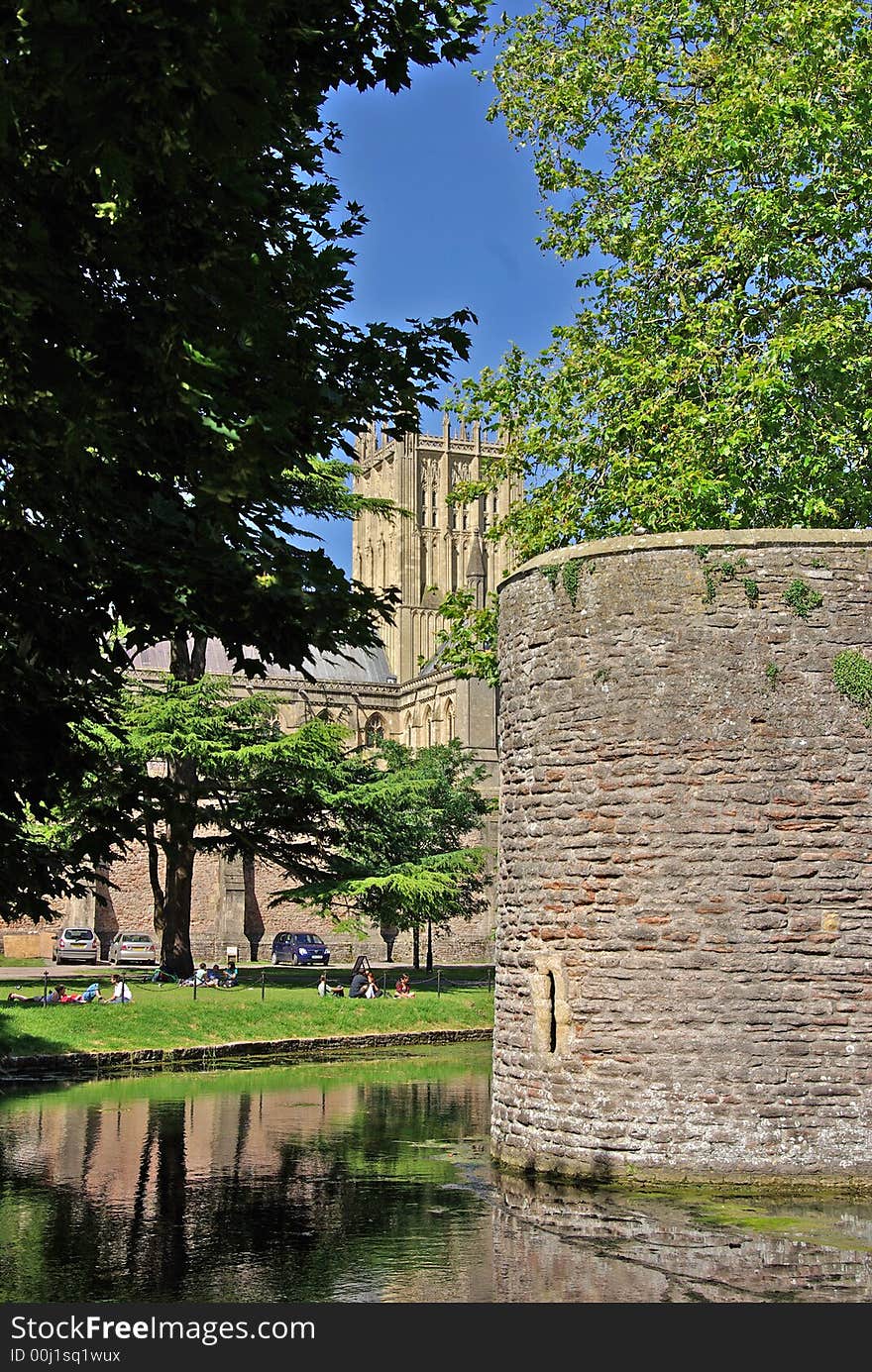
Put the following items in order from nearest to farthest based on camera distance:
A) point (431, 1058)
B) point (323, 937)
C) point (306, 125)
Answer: point (306, 125)
point (431, 1058)
point (323, 937)

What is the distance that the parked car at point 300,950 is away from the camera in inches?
2176

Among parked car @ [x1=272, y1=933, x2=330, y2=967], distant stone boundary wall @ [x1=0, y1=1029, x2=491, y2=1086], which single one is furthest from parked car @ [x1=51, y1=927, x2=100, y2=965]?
distant stone boundary wall @ [x1=0, y1=1029, x2=491, y2=1086]

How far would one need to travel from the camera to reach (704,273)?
2191 centimetres

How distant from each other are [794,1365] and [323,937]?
54.5 meters

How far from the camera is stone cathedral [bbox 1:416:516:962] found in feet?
195

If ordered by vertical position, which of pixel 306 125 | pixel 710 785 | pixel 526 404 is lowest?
pixel 710 785

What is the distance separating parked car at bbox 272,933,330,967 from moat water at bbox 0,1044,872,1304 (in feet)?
124

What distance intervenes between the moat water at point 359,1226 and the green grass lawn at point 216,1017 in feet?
28.1

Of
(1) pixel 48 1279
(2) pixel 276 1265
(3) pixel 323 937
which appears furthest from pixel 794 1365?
(3) pixel 323 937

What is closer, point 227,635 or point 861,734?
point 227,635

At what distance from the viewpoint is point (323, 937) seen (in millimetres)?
61594

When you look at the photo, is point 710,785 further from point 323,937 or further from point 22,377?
point 323,937

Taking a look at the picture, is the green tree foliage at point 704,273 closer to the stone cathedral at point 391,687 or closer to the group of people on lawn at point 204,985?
the stone cathedral at point 391,687

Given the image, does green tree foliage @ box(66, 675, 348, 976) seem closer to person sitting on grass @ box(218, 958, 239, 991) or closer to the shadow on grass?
person sitting on grass @ box(218, 958, 239, 991)
